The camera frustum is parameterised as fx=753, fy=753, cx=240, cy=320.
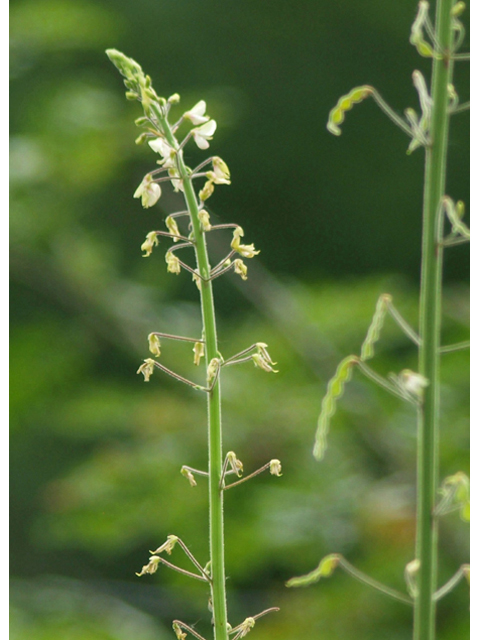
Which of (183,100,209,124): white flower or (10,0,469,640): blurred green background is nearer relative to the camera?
(183,100,209,124): white flower

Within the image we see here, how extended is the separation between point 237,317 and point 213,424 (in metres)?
1.30

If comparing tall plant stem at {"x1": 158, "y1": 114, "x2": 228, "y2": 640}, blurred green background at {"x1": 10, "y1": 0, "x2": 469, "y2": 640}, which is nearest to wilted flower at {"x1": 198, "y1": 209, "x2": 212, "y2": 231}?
tall plant stem at {"x1": 158, "y1": 114, "x2": 228, "y2": 640}

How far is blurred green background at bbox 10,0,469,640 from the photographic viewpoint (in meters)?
1.09

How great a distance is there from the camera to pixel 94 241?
1502mm

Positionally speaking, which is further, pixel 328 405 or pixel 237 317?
pixel 237 317

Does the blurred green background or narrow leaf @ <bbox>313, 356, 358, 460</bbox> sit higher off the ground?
the blurred green background

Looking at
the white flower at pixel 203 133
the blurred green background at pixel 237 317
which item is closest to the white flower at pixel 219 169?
the white flower at pixel 203 133

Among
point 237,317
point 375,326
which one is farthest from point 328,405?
point 237,317

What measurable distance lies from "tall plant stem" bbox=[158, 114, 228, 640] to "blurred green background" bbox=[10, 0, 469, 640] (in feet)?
2.21

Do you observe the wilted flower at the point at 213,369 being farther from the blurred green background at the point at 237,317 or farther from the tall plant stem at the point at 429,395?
the blurred green background at the point at 237,317

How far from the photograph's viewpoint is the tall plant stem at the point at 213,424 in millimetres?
246

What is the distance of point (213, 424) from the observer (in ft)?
0.81

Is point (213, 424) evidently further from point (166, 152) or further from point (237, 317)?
point (237, 317)

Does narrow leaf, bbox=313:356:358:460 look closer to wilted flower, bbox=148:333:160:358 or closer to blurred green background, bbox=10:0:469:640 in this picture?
wilted flower, bbox=148:333:160:358
